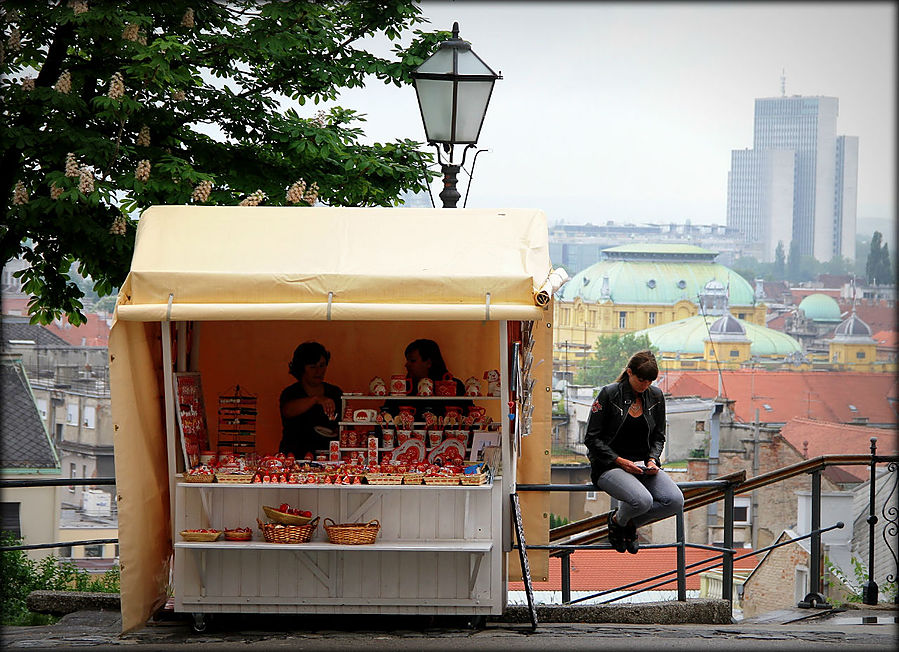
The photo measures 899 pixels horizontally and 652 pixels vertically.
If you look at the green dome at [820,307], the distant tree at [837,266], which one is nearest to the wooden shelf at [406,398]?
the distant tree at [837,266]

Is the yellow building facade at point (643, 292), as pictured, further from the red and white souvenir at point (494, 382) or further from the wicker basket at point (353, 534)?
the wicker basket at point (353, 534)

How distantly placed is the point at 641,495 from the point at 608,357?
224ft

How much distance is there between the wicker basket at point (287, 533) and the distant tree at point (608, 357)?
55.9 meters

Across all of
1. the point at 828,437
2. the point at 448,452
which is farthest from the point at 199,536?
the point at 828,437

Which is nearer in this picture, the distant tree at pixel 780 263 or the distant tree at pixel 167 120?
the distant tree at pixel 167 120

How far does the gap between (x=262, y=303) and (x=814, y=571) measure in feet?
16.8

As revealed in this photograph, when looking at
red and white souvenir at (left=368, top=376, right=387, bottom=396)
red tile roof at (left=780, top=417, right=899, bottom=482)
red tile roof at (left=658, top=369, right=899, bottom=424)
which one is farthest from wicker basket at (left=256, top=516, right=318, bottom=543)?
red tile roof at (left=658, top=369, right=899, bottom=424)

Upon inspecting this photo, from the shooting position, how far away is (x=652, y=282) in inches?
3794

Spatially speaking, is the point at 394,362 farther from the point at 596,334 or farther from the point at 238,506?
the point at 596,334

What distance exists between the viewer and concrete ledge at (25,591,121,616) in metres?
7.84

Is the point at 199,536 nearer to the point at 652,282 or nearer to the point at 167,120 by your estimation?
the point at 167,120

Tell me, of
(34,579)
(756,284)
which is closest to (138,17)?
(34,579)

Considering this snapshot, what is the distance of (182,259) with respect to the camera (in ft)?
21.9

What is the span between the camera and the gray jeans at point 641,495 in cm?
713
